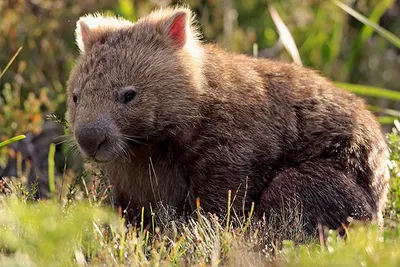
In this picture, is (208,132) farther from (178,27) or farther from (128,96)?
(178,27)

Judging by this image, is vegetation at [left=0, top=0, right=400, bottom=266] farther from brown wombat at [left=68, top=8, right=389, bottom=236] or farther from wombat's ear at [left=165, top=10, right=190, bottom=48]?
wombat's ear at [left=165, top=10, right=190, bottom=48]

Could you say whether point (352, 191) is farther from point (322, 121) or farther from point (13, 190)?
point (13, 190)

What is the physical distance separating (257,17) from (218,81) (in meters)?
4.27

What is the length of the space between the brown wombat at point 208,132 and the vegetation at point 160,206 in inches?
7.5

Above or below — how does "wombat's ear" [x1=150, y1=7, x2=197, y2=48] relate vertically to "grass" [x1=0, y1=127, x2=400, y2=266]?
above

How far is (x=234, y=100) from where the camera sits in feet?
16.0

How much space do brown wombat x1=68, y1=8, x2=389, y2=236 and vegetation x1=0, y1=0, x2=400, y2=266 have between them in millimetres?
190

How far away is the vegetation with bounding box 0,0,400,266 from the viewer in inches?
134

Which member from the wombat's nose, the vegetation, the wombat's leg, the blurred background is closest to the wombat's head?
the wombat's nose

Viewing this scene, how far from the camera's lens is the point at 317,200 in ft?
15.4

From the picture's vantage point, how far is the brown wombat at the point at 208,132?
183 inches

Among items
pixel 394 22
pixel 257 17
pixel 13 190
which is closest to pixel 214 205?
pixel 13 190

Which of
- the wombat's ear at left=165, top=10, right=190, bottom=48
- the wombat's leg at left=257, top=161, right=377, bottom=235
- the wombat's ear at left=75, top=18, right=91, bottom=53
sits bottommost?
the wombat's leg at left=257, top=161, right=377, bottom=235

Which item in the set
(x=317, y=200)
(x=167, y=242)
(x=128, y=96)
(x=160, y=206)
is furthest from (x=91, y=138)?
(x=317, y=200)
